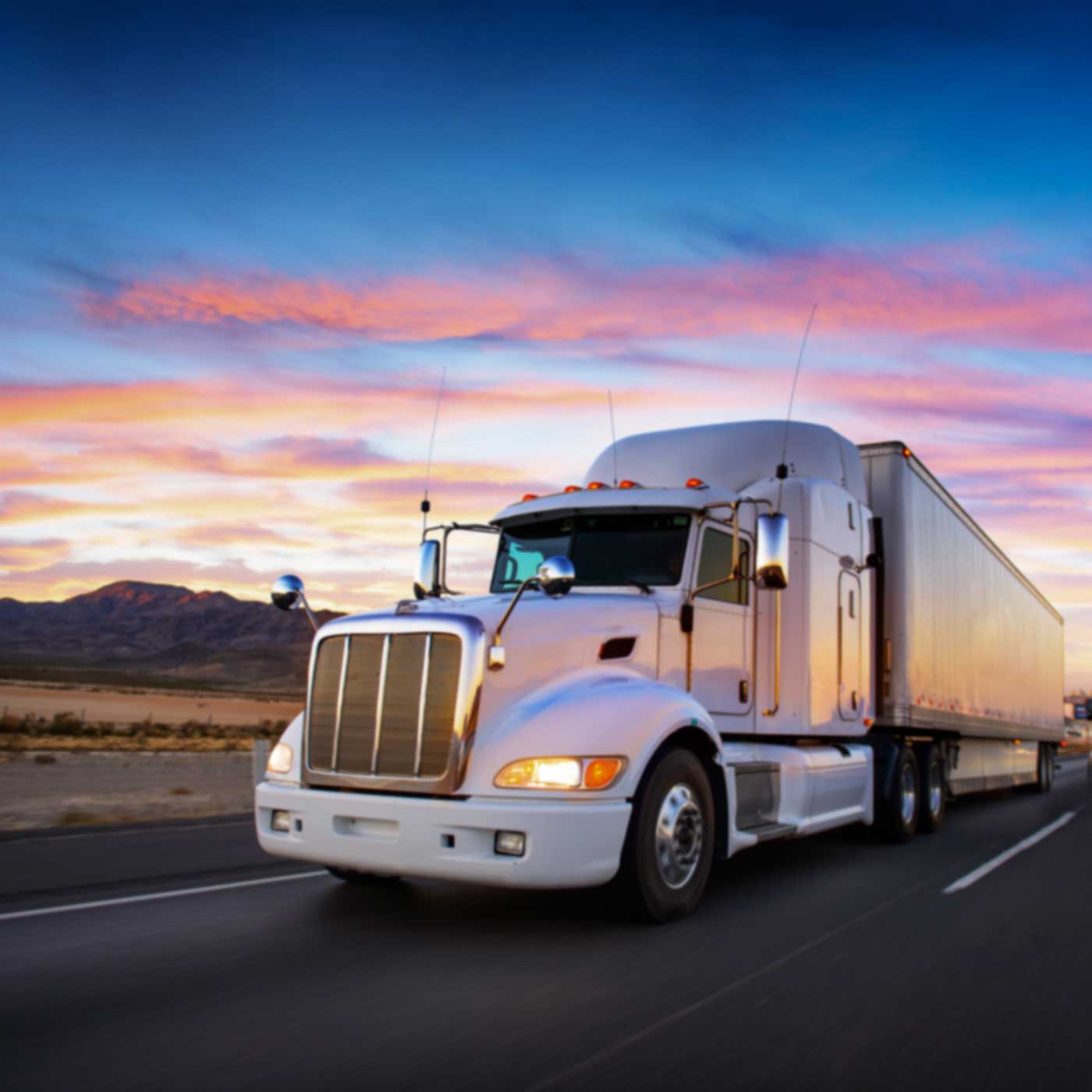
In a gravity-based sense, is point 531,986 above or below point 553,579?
below

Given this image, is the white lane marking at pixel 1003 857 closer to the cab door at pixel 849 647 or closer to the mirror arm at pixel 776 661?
the cab door at pixel 849 647

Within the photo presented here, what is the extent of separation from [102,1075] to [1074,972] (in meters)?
4.71

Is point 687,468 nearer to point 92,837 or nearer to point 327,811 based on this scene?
point 327,811

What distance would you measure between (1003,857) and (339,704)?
275 inches

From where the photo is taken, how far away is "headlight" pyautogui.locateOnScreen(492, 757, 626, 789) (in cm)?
632

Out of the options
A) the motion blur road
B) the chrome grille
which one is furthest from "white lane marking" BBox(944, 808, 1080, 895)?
the chrome grille

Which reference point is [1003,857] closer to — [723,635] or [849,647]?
[849,647]

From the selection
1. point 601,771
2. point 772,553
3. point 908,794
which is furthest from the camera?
point 908,794

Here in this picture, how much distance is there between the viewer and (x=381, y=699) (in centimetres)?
684

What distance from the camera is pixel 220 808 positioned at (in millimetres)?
16406

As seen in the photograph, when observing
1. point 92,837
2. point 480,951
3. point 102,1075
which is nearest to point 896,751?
point 480,951

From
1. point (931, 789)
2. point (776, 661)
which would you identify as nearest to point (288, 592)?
point (776, 661)

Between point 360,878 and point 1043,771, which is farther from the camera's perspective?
point 1043,771

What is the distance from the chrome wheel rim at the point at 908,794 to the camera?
11859 millimetres
